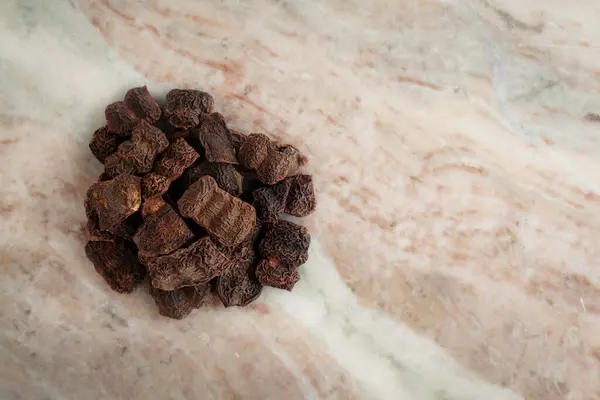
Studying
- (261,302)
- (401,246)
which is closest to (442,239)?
(401,246)

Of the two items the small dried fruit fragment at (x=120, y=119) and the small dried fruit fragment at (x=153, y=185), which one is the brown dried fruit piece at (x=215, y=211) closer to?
the small dried fruit fragment at (x=153, y=185)

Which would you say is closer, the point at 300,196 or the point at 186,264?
the point at 186,264

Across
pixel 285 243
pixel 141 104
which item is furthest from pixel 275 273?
pixel 141 104

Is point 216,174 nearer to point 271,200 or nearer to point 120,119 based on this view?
point 271,200

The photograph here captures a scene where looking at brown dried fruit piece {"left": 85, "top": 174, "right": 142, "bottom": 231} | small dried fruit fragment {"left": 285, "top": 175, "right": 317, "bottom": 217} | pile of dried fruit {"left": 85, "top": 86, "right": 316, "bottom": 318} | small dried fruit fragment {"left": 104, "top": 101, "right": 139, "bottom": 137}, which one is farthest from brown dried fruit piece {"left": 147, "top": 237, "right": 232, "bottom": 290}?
small dried fruit fragment {"left": 104, "top": 101, "right": 139, "bottom": 137}

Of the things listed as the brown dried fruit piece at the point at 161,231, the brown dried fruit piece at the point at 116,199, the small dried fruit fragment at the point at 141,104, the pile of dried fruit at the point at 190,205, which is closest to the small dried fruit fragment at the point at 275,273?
the pile of dried fruit at the point at 190,205

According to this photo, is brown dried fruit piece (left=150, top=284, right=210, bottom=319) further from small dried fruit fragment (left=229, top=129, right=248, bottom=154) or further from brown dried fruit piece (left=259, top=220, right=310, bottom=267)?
small dried fruit fragment (left=229, top=129, right=248, bottom=154)
